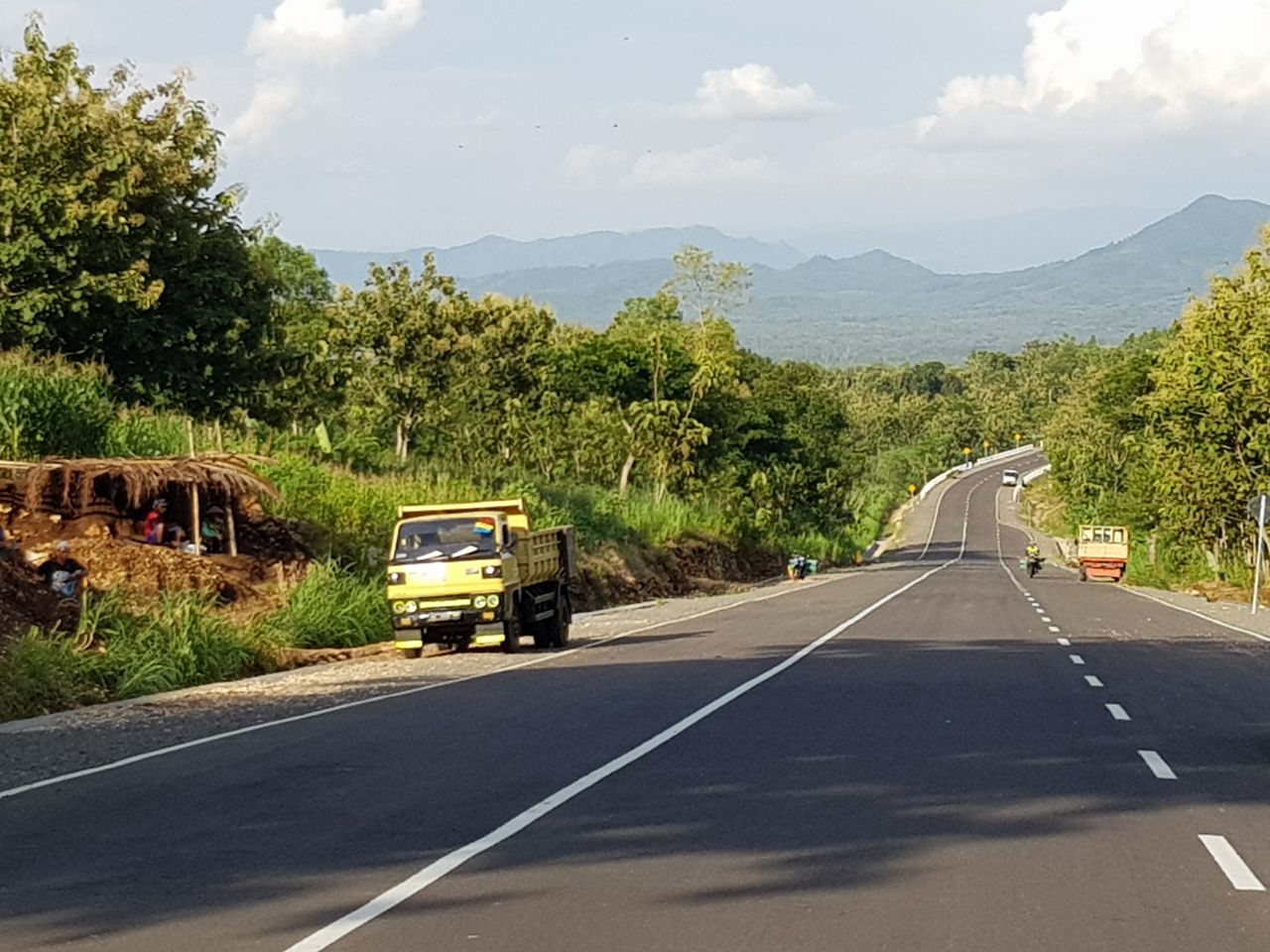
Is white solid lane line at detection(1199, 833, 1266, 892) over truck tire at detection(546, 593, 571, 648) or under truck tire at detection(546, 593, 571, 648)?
under

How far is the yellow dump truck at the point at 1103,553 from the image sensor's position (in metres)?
77.6

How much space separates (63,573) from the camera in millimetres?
24844

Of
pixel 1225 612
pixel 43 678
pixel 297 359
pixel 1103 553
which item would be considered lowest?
pixel 1225 612

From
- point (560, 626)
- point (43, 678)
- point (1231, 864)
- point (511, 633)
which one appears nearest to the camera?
point (1231, 864)

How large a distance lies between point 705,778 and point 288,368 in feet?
107

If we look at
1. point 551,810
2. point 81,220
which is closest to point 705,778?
point 551,810

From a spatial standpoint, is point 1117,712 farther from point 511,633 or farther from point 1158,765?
point 511,633

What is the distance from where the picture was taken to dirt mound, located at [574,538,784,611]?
48.0 meters

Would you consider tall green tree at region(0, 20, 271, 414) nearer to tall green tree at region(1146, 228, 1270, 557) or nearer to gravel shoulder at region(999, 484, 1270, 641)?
gravel shoulder at region(999, 484, 1270, 641)

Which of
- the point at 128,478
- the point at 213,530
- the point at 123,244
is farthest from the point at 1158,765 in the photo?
the point at 123,244

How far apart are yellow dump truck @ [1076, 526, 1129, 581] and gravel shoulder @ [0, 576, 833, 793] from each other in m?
51.0

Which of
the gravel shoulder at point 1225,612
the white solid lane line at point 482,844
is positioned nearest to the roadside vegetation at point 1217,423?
the gravel shoulder at point 1225,612

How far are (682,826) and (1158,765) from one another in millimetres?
4974

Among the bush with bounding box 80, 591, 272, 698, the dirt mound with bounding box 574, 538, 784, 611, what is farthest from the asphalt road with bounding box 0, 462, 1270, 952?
the dirt mound with bounding box 574, 538, 784, 611
